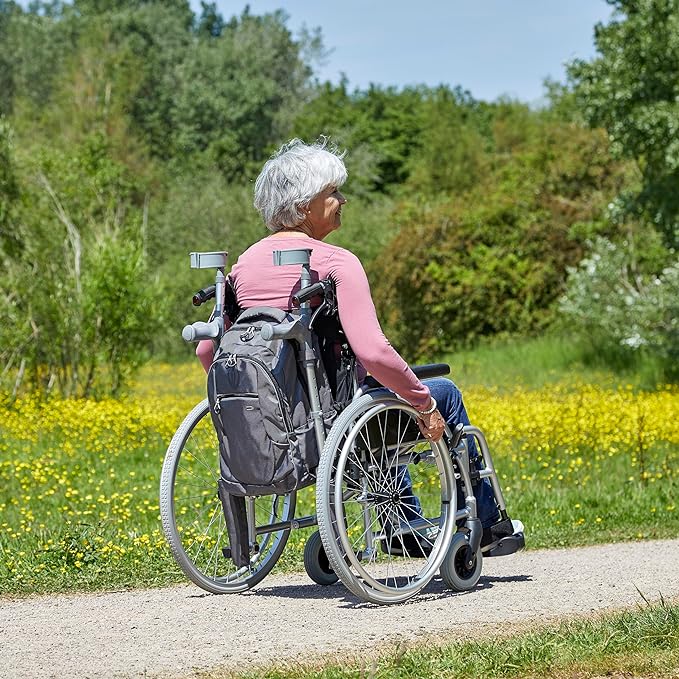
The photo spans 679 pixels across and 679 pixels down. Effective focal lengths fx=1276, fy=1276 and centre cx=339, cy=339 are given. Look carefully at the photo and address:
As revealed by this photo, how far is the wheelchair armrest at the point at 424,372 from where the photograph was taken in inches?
204

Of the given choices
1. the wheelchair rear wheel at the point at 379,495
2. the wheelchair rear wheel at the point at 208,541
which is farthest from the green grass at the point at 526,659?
the wheelchair rear wheel at the point at 208,541

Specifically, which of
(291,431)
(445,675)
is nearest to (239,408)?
(291,431)

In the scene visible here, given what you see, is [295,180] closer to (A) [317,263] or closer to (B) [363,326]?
(A) [317,263]

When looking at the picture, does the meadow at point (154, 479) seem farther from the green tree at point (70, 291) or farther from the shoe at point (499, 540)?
the shoe at point (499, 540)

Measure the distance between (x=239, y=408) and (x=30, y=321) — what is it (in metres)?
11.4

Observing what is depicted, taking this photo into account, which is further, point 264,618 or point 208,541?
point 208,541

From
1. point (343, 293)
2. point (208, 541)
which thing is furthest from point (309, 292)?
point (208, 541)

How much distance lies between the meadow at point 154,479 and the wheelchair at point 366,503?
69 cm

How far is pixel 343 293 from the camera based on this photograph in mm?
4895

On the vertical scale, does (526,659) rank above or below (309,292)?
below

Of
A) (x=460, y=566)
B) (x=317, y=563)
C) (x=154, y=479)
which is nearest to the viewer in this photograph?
(x=460, y=566)

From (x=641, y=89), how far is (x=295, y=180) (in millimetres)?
12997

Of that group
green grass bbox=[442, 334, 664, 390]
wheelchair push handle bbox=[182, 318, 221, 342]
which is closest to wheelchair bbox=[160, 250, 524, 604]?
wheelchair push handle bbox=[182, 318, 221, 342]

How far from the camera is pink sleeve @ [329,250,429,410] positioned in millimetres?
4867
